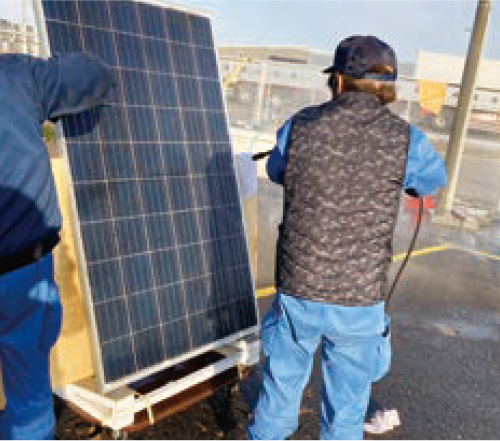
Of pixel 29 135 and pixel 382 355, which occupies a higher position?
pixel 29 135

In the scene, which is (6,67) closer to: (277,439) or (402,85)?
(277,439)

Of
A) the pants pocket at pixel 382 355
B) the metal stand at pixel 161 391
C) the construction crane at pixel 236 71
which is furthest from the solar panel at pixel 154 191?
the construction crane at pixel 236 71

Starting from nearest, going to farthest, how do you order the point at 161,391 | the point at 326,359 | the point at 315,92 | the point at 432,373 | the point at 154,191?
the point at 326,359 → the point at 161,391 → the point at 154,191 → the point at 432,373 → the point at 315,92

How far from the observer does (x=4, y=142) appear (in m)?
2.42

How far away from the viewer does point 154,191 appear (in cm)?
332

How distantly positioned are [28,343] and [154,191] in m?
1.18

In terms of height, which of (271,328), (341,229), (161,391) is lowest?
(161,391)

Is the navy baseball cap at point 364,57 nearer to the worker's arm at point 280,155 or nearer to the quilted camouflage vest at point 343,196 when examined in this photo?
the quilted camouflage vest at point 343,196

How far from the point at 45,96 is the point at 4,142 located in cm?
36

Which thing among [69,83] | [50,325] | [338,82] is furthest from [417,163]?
[50,325]

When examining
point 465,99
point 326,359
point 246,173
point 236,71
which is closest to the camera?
point 326,359

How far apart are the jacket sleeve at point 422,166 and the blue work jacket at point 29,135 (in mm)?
1777

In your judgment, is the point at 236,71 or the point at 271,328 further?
the point at 236,71

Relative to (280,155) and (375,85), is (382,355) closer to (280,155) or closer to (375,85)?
(280,155)
